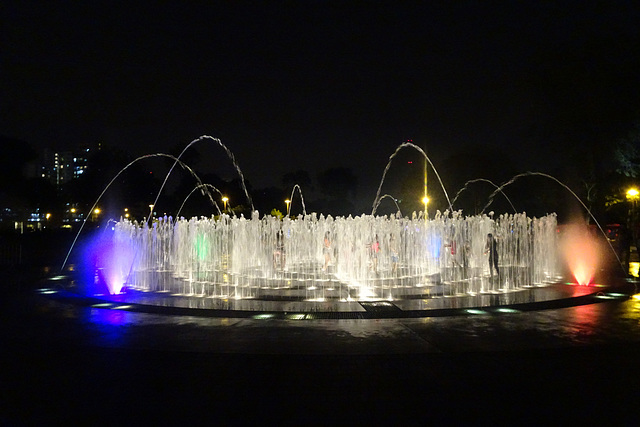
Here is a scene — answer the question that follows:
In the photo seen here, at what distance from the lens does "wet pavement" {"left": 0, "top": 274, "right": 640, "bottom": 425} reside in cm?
538

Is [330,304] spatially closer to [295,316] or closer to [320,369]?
[295,316]

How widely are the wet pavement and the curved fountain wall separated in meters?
4.58

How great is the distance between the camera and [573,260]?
27781 millimetres

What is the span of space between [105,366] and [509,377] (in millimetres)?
5851

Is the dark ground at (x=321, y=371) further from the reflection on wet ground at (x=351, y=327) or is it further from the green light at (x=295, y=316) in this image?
the green light at (x=295, y=316)

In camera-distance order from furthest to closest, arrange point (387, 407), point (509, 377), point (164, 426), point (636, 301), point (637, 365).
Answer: point (636, 301), point (637, 365), point (509, 377), point (387, 407), point (164, 426)

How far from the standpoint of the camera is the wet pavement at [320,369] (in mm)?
5375

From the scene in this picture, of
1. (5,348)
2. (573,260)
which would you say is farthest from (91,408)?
(573,260)

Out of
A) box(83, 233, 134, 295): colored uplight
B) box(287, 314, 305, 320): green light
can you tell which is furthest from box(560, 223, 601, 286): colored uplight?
box(83, 233, 134, 295): colored uplight

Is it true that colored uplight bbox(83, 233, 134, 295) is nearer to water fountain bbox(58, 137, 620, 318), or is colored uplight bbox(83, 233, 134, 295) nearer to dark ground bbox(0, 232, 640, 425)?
water fountain bbox(58, 137, 620, 318)

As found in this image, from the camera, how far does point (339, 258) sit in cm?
2212

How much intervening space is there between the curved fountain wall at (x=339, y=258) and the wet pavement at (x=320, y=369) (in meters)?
4.58

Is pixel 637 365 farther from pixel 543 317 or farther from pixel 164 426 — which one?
pixel 164 426

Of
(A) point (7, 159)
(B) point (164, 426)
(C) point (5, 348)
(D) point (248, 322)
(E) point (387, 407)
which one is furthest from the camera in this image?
(A) point (7, 159)
